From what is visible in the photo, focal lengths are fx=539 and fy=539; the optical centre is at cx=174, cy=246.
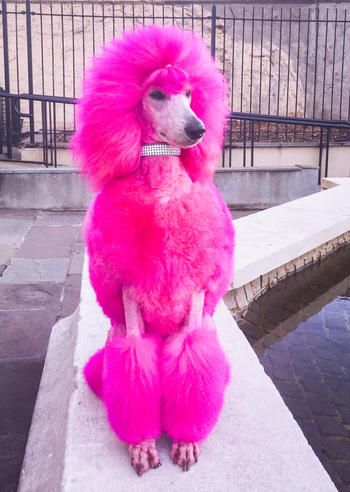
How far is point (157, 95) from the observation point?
1.67 meters

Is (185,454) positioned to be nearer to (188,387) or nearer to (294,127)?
(188,387)

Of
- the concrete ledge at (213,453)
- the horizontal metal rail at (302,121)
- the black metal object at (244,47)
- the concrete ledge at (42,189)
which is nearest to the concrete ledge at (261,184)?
the horizontal metal rail at (302,121)

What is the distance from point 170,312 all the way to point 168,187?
40cm

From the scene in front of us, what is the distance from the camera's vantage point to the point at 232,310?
145 inches

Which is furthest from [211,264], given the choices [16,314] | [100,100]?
[16,314]

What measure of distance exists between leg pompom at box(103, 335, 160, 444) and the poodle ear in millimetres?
556

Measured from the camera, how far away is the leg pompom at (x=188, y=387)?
1.72m

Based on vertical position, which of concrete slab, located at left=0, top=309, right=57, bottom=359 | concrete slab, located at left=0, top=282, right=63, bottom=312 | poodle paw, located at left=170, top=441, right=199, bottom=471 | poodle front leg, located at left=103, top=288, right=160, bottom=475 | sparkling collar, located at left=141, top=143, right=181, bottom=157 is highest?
sparkling collar, located at left=141, top=143, right=181, bottom=157

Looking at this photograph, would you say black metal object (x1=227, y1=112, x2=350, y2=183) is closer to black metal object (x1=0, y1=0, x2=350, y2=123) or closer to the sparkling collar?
black metal object (x1=0, y1=0, x2=350, y2=123)

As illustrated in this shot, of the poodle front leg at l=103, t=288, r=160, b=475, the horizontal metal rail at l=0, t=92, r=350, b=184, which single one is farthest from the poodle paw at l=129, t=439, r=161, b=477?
the horizontal metal rail at l=0, t=92, r=350, b=184

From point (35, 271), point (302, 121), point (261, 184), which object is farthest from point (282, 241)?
point (261, 184)

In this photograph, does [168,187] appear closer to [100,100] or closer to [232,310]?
[100,100]

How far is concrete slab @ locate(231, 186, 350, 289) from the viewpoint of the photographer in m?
3.78

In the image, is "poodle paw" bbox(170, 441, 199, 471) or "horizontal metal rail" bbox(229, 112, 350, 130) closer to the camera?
"poodle paw" bbox(170, 441, 199, 471)
